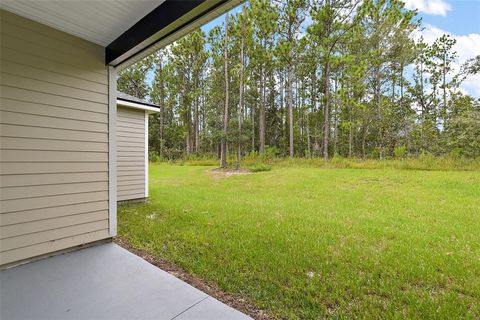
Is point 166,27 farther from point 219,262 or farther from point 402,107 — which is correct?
point 402,107

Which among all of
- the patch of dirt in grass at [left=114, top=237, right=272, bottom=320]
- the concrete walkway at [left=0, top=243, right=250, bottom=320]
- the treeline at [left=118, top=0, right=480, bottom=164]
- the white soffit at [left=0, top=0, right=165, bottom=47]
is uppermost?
the treeline at [left=118, top=0, right=480, bottom=164]

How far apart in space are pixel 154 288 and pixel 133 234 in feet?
4.67

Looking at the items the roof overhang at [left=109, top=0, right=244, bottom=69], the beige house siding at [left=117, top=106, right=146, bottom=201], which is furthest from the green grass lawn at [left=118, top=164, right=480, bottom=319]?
the roof overhang at [left=109, top=0, right=244, bottom=69]

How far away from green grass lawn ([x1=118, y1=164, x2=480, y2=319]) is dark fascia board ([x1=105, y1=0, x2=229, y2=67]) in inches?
85.9

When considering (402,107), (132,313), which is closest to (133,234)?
(132,313)

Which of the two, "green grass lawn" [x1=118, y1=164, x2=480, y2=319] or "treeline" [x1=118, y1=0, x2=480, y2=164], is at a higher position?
"treeline" [x1=118, y1=0, x2=480, y2=164]

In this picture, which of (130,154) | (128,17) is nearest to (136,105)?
(130,154)

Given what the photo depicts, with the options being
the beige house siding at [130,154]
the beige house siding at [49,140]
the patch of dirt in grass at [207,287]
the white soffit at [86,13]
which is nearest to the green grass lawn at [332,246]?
the patch of dirt in grass at [207,287]

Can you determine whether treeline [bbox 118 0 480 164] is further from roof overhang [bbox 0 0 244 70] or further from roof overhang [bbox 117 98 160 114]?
roof overhang [bbox 0 0 244 70]

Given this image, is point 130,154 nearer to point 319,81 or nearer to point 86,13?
point 86,13

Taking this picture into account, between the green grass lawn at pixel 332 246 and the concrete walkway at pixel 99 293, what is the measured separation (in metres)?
0.27

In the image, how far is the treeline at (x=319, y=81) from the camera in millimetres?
10836

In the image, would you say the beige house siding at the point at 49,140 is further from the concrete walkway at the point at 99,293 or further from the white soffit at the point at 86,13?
the concrete walkway at the point at 99,293

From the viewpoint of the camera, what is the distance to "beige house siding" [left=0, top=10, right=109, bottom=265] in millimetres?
2084
